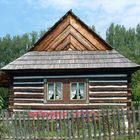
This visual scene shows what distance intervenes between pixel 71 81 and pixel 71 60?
101cm

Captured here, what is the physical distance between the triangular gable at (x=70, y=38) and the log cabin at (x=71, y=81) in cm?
54

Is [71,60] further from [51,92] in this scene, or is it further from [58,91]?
[51,92]

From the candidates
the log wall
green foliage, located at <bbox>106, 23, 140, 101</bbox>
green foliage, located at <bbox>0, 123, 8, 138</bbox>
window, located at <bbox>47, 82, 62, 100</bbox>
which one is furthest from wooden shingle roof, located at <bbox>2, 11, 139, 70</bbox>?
green foliage, located at <bbox>106, 23, 140, 101</bbox>

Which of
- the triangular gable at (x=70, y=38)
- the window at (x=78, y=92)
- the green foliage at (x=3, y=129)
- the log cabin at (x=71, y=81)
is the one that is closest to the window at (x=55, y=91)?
the log cabin at (x=71, y=81)

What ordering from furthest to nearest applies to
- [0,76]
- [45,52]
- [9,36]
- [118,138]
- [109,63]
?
[9,36] → [0,76] → [45,52] → [109,63] → [118,138]

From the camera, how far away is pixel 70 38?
21094mm

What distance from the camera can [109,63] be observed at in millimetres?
19281

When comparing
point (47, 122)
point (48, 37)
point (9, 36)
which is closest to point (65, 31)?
point (48, 37)

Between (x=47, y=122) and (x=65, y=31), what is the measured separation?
8.80 metres

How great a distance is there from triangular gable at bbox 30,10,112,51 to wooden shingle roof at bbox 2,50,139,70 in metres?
0.35

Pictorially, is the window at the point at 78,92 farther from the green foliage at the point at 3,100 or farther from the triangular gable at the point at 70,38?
the green foliage at the point at 3,100

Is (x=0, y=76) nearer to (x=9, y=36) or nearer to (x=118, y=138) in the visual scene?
(x=118, y=138)

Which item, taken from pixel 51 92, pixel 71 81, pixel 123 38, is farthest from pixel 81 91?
pixel 123 38

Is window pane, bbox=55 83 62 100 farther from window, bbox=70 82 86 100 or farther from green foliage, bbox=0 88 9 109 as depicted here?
green foliage, bbox=0 88 9 109
